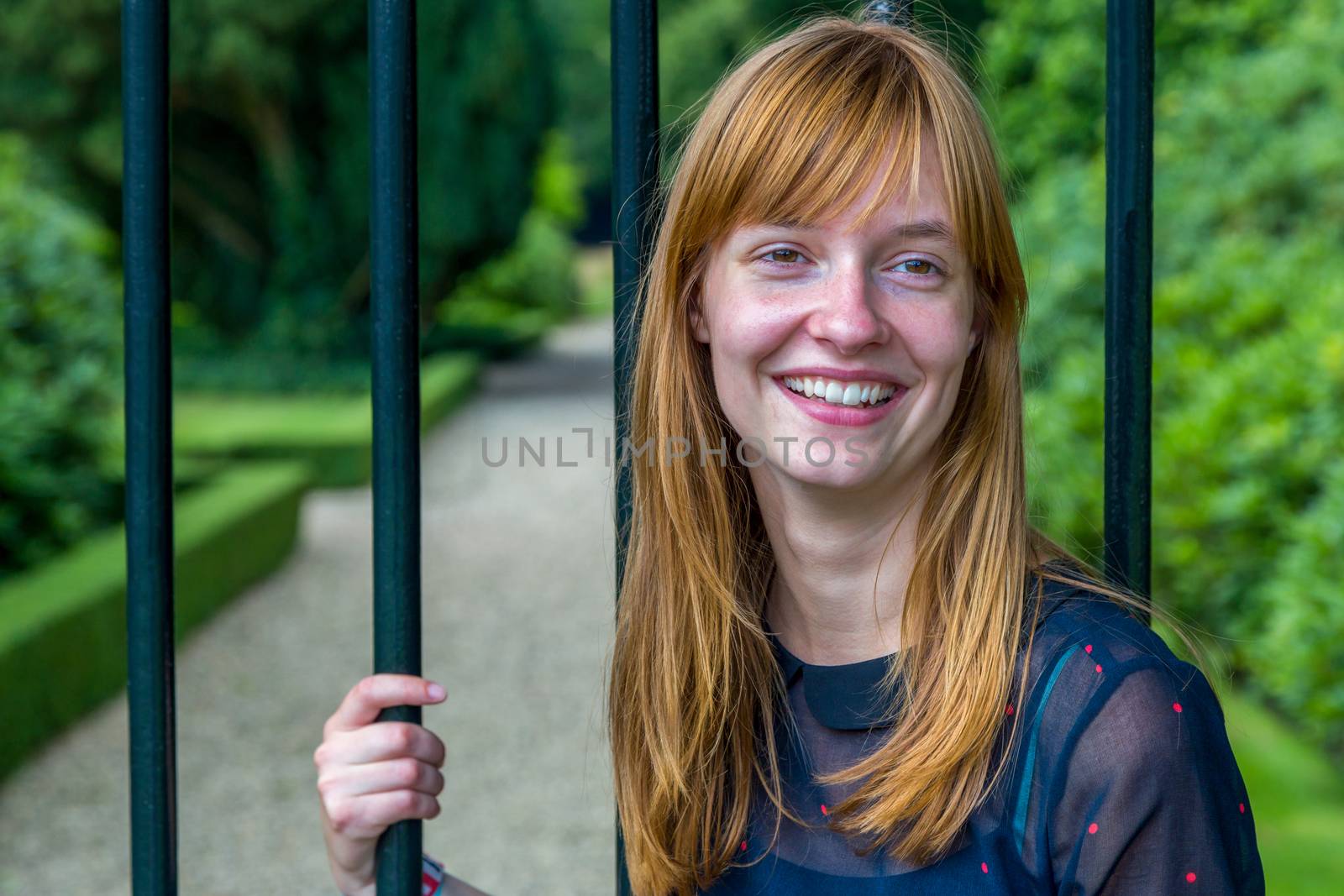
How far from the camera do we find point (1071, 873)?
1.09 meters

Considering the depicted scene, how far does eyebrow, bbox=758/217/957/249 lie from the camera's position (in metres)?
1.20

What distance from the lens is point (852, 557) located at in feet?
4.43

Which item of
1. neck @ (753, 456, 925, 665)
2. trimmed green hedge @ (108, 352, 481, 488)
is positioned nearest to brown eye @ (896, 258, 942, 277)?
neck @ (753, 456, 925, 665)

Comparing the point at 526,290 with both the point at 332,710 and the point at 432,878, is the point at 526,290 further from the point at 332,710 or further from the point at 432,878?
the point at 432,878

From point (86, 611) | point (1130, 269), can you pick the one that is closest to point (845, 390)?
point (1130, 269)

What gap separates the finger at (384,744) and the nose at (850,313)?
50 centimetres

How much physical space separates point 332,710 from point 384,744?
5.40 meters

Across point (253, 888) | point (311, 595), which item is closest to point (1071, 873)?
point (253, 888)

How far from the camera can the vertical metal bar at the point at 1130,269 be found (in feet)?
3.67

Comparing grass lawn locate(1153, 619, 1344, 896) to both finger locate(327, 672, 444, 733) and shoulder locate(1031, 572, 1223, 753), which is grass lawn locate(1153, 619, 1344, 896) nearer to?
shoulder locate(1031, 572, 1223, 753)

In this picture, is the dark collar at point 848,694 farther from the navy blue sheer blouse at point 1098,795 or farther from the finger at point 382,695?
the finger at point 382,695

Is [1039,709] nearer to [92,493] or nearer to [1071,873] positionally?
[1071,873]

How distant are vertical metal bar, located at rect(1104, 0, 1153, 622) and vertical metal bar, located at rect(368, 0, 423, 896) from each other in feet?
1.90

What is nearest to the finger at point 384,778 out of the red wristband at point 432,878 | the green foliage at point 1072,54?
the red wristband at point 432,878
